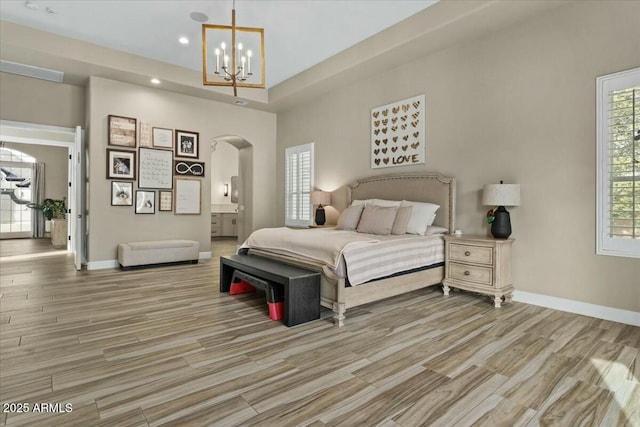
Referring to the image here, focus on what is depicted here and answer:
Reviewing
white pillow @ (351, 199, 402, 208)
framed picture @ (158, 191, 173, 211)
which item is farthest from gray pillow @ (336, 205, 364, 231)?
framed picture @ (158, 191, 173, 211)

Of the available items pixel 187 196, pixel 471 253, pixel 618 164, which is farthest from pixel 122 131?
pixel 618 164

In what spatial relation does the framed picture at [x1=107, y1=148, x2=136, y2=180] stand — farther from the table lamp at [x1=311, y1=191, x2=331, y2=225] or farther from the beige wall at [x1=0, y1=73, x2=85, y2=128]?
the table lamp at [x1=311, y1=191, x2=331, y2=225]

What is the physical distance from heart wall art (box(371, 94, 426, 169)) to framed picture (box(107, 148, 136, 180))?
405 centimetres

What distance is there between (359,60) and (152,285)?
4162 millimetres

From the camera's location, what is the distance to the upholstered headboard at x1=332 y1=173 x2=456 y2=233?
169 inches

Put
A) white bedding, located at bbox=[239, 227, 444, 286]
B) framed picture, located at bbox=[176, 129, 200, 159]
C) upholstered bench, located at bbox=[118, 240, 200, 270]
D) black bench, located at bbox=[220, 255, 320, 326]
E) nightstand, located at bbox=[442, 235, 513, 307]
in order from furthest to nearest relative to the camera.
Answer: framed picture, located at bbox=[176, 129, 200, 159] < upholstered bench, located at bbox=[118, 240, 200, 270] < nightstand, located at bbox=[442, 235, 513, 307] < white bedding, located at bbox=[239, 227, 444, 286] < black bench, located at bbox=[220, 255, 320, 326]

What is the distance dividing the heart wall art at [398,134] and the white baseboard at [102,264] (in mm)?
4525

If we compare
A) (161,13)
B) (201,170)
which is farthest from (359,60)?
(201,170)

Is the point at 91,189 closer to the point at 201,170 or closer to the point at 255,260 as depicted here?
the point at 201,170

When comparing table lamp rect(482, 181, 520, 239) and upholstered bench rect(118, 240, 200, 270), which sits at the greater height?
table lamp rect(482, 181, 520, 239)

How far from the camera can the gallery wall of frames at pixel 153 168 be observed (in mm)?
5660

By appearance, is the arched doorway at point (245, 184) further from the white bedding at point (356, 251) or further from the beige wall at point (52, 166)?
the beige wall at point (52, 166)

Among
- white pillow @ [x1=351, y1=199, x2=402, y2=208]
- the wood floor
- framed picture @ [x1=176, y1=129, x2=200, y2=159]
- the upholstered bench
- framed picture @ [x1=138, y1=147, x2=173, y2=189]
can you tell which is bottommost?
the wood floor

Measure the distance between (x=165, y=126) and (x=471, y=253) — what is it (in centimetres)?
544
